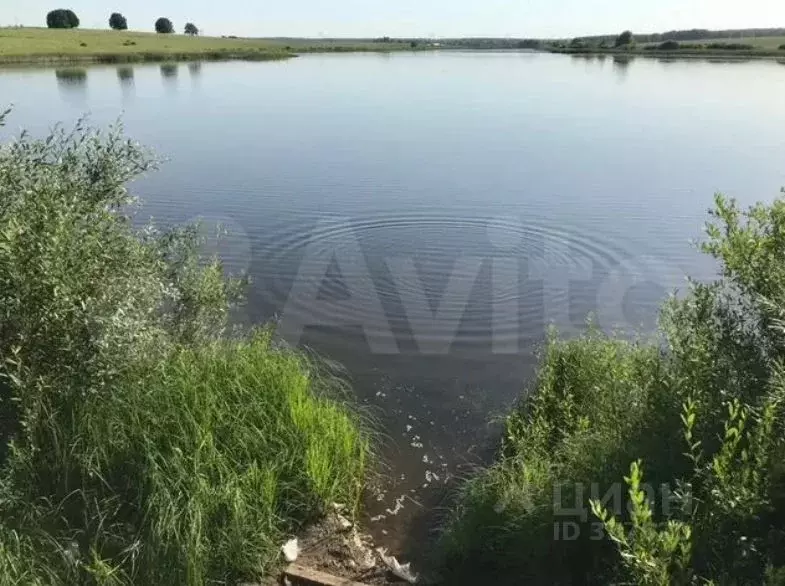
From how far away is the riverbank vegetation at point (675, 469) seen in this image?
4176 mm

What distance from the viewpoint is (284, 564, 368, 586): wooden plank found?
6242mm

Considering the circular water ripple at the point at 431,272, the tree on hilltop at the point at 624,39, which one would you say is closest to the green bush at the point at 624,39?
the tree on hilltop at the point at 624,39

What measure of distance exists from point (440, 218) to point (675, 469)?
13861 mm

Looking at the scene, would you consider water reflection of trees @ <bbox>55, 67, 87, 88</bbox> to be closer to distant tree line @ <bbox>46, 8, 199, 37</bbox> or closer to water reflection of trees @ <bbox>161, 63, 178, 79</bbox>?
water reflection of trees @ <bbox>161, 63, 178, 79</bbox>

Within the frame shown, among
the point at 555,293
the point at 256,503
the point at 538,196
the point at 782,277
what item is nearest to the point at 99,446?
the point at 256,503

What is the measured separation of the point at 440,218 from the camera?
1878 cm

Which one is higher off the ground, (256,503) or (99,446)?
(99,446)

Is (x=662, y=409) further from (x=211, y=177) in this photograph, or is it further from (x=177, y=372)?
(x=211, y=177)

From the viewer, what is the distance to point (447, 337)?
1253 centimetres

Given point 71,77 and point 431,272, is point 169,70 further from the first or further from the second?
point 431,272

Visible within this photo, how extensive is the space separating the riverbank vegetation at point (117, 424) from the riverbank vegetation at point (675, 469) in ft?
6.08

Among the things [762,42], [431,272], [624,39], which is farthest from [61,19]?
[431,272]

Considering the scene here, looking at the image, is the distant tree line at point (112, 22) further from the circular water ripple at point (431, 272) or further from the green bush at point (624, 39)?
the circular water ripple at point (431, 272)

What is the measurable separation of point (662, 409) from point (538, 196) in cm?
1565
